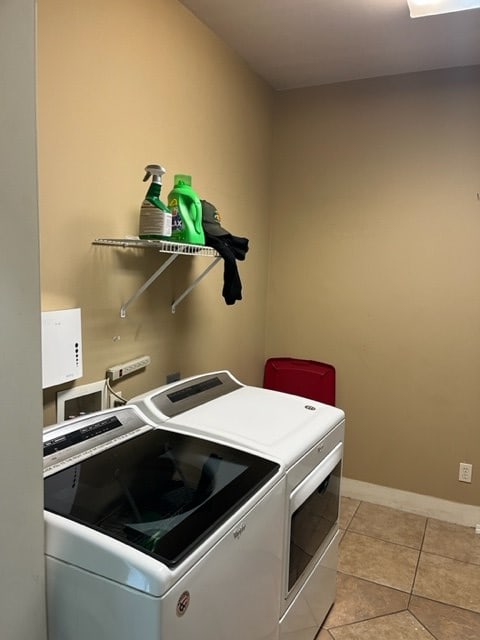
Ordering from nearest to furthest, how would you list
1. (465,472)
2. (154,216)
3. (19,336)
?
(19,336) → (154,216) → (465,472)

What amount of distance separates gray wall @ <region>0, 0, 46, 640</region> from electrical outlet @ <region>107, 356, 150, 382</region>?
864mm

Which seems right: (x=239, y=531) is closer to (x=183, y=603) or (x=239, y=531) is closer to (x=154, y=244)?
(x=183, y=603)

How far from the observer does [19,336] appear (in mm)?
903

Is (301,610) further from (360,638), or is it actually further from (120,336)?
(120,336)

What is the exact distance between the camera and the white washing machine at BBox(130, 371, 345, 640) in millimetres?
1514

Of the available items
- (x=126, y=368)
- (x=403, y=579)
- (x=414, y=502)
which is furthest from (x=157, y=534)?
(x=414, y=502)

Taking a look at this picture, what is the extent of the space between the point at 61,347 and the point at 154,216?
53 cm

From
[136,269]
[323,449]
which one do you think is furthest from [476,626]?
[136,269]

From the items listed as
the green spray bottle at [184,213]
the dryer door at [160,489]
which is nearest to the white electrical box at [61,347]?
the dryer door at [160,489]

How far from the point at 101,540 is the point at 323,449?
0.94 metres

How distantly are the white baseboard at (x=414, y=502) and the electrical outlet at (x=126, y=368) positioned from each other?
1757 mm

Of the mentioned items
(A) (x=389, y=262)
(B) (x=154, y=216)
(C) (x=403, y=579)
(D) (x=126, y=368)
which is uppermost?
(B) (x=154, y=216)

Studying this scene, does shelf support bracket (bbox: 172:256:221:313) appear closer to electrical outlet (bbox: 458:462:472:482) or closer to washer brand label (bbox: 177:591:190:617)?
washer brand label (bbox: 177:591:190:617)

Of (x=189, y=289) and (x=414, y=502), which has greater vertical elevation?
(x=189, y=289)
